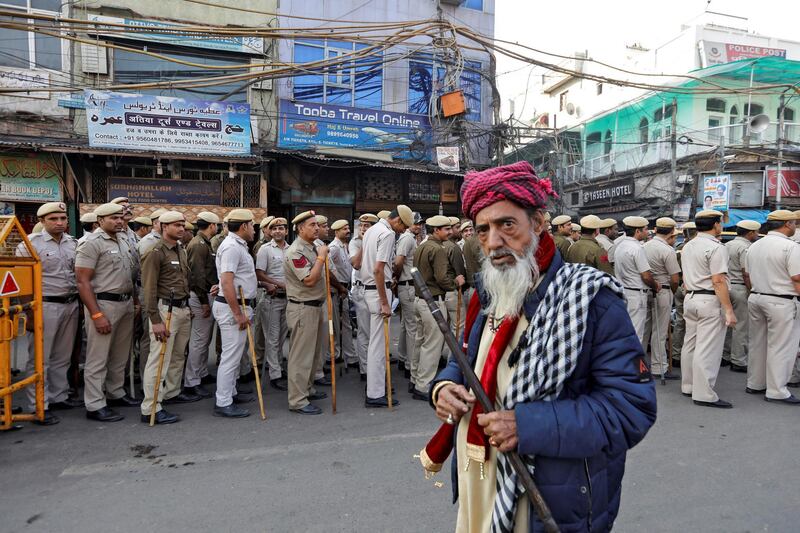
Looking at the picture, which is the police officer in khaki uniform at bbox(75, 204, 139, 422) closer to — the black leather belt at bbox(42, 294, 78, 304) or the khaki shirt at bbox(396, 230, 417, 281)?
the black leather belt at bbox(42, 294, 78, 304)

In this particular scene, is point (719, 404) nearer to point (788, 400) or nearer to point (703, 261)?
point (788, 400)

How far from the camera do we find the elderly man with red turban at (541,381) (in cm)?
144

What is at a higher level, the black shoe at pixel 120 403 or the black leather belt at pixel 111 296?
the black leather belt at pixel 111 296

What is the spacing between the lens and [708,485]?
11.8ft

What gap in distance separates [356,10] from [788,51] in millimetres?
20769

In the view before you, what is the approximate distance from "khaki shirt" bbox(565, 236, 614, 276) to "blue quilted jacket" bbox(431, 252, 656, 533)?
559 cm

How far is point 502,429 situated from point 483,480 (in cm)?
36

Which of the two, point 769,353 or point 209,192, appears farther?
point 209,192

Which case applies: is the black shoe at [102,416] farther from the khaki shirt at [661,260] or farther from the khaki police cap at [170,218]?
the khaki shirt at [661,260]

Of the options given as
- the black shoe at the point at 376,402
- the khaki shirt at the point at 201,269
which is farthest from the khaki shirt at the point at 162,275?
the black shoe at the point at 376,402

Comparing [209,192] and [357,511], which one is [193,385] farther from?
[209,192]

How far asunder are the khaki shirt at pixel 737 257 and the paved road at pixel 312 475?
2.35m

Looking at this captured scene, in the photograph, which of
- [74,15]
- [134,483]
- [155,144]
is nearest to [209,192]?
[155,144]

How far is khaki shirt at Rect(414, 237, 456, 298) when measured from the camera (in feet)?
20.3
